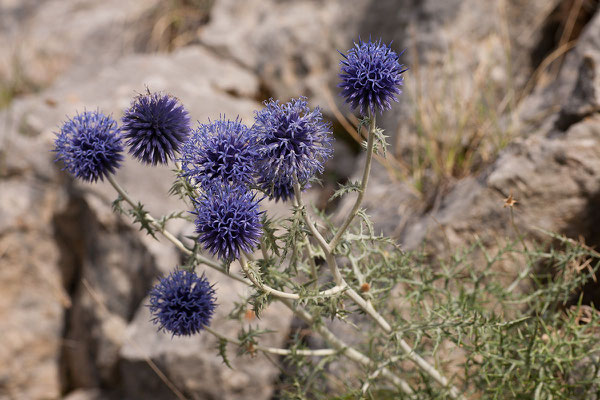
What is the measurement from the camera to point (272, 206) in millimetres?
4148

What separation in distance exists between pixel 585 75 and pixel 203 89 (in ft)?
10.9

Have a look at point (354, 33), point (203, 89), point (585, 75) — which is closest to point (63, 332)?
point (203, 89)

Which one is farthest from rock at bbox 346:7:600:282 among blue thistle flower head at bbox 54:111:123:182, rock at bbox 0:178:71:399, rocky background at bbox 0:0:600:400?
rock at bbox 0:178:71:399

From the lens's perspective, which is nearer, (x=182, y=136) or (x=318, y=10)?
(x=182, y=136)

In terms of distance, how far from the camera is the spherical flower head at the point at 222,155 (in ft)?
5.83

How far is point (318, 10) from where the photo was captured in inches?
218

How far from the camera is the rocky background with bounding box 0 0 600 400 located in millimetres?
3154

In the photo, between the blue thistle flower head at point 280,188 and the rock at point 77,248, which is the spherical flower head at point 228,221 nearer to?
the blue thistle flower head at point 280,188

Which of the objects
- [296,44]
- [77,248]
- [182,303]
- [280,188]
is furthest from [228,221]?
[296,44]

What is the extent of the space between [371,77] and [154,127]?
885 millimetres

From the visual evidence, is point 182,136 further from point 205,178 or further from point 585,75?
point 585,75

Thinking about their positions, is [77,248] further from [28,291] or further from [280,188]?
[280,188]

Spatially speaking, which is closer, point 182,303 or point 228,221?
point 228,221

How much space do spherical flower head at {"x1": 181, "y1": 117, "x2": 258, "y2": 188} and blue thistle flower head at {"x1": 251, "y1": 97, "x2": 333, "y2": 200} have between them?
0.15 feet
